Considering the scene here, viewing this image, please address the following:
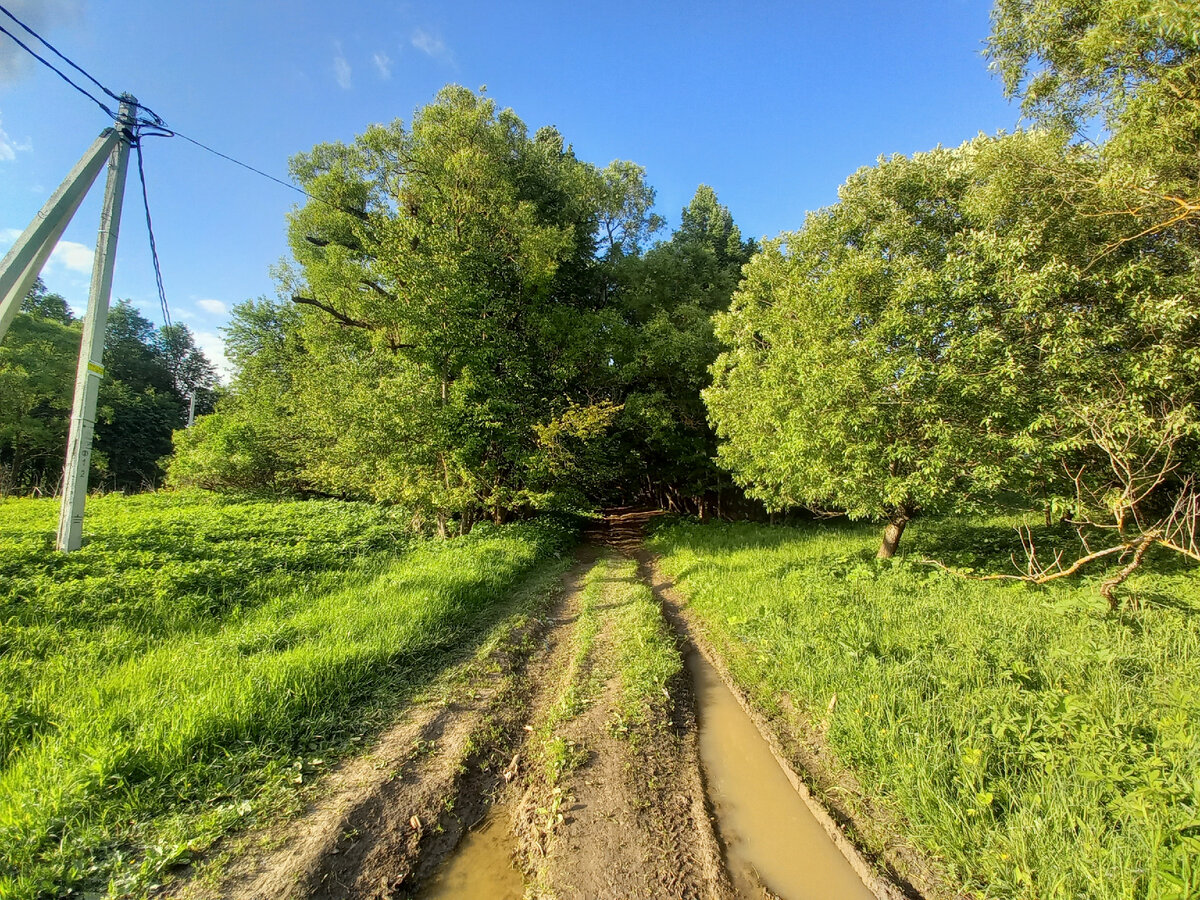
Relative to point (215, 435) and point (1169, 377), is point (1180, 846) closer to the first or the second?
point (1169, 377)

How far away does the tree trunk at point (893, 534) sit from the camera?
972 cm

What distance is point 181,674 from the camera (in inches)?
159

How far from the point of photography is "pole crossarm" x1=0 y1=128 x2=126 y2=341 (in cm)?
610

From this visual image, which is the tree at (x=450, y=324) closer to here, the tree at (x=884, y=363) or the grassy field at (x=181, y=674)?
the grassy field at (x=181, y=674)

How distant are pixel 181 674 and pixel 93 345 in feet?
19.4

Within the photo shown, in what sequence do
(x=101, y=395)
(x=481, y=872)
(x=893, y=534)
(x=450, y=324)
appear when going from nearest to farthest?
(x=481, y=872), (x=893, y=534), (x=450, y=324), (x=101, y=395)

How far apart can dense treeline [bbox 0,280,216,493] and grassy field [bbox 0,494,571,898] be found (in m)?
6.01

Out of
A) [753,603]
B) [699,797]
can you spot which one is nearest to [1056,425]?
[753,603]

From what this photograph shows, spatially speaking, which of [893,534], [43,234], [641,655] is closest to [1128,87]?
[893,534]

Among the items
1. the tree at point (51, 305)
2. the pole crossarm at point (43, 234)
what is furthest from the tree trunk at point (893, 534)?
the tree at point (51, 305)

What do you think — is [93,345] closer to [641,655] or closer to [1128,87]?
[641,655]

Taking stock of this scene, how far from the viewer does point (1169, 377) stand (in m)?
6.21

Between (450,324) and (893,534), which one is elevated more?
(450,324)

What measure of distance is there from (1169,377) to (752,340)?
7.13 meters
